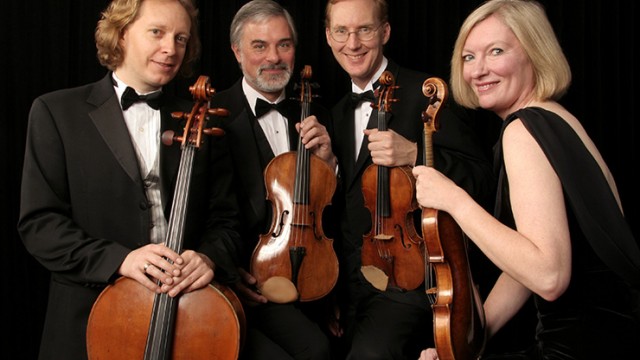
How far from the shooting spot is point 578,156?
1872 mm

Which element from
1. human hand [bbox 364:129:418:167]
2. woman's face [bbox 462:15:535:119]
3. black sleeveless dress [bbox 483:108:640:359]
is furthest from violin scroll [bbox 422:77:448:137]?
human hand [bbox 364:129:418:167]

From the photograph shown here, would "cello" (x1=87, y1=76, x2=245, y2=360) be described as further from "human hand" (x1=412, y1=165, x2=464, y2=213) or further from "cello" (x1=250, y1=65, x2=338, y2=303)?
"human hand" (x1=412, y1=165, x2=464, y2=213)

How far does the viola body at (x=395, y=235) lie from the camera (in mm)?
2639

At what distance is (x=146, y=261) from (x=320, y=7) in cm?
221

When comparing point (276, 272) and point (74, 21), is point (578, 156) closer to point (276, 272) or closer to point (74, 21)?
point (276, 272)

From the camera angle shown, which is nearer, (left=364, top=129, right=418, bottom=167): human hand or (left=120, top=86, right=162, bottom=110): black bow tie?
(left=120, top=86, right=162, bottom=110): black bow tie

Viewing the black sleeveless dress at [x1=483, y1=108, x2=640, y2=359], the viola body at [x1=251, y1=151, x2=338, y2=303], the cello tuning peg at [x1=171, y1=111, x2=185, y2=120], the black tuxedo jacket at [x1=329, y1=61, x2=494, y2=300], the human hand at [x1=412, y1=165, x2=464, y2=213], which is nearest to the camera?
the black sleeveless dress at [x1=483, y1=108, x2=640, y2=359]

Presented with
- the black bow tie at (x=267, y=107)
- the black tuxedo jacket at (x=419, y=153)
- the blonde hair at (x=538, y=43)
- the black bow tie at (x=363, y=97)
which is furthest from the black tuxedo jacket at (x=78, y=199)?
the blonde hair at (x=538, y=43)

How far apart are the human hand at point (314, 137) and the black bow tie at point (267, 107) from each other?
32 cm

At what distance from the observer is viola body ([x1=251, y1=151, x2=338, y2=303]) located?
270 cm

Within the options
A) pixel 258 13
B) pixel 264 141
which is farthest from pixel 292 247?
pixel 258 13

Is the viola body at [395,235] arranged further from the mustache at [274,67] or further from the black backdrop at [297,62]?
the black backdrop at [297,62]

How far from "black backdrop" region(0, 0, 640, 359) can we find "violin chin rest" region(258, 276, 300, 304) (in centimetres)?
147

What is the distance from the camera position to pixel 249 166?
3.03 metres
